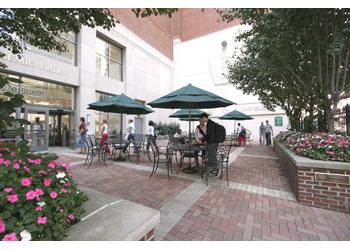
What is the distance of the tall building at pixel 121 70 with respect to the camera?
9477 millimetres

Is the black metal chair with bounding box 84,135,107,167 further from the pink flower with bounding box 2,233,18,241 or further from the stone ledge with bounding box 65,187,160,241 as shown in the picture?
the pink flower with bounding box 2,233,18,241

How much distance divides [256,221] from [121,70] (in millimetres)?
14762

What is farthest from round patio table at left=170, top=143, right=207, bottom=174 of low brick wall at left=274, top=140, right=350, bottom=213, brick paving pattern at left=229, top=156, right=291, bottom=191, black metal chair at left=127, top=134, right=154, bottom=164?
low brick wall at left=274, top=140, right=350, bottom=213

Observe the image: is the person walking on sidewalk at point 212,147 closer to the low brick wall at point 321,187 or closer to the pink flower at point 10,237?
the low brick wall at point 321,187

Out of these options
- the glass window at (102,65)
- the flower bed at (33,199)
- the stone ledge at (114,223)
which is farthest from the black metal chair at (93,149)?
the glass window at (102,65)

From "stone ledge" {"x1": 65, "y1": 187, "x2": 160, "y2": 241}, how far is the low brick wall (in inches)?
116

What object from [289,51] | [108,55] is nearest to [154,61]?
[108,55]

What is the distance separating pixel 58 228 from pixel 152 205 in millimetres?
1979

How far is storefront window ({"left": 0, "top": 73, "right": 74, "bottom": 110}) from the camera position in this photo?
8837 millimetres

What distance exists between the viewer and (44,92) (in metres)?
9.82

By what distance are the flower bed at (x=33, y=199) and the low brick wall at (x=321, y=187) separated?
3.61 metres

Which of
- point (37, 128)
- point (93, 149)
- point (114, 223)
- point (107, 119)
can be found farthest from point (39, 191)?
point (107, 119)

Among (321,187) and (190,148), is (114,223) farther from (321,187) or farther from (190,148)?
(321,187)
